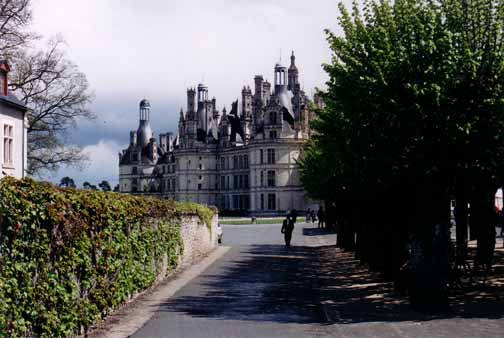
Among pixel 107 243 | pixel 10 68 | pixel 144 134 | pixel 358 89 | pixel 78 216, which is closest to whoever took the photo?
pixel 78 216

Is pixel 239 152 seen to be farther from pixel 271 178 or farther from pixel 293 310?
pixel 293 310

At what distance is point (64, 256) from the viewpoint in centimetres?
1185

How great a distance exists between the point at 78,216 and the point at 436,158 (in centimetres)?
831

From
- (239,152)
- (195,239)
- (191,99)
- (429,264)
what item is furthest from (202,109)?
(429,264)

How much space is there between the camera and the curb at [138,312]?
13.5 meters

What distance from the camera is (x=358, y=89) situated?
1775 cm

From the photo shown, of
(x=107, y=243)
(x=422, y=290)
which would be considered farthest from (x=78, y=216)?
(x=422, y=290)

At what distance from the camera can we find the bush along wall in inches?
374

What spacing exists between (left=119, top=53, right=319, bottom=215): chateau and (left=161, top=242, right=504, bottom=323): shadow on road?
276 feet

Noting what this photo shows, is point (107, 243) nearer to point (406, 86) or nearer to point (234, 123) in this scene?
point (406, 86)

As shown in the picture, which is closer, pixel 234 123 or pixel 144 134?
pixel 234 123

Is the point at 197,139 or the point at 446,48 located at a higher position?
the point at 197,139

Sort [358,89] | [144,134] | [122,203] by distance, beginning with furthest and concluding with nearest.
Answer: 1. [144,134]
2. [358,89]
3. [122,203]

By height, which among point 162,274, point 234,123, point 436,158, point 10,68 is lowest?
point 162,274
